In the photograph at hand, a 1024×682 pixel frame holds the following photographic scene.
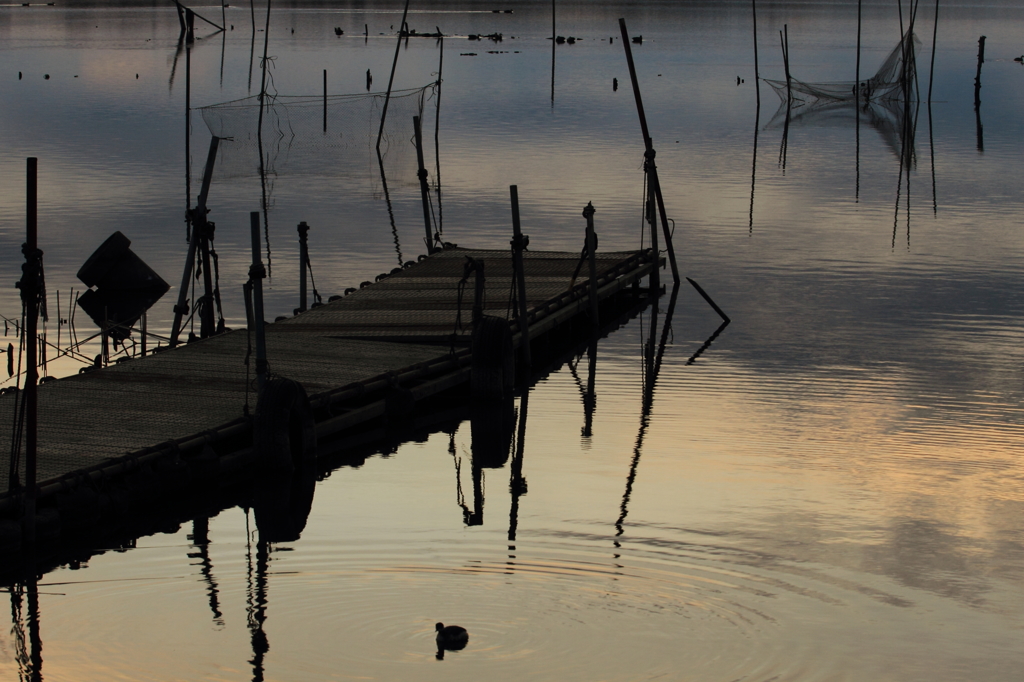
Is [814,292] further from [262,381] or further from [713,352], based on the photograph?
[262,381]

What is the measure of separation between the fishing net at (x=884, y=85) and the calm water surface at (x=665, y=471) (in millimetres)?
14033

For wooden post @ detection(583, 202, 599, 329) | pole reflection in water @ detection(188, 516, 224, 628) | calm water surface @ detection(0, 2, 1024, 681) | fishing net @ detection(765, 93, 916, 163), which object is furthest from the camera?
fishing net @ detection(765, 93, 916, 163)

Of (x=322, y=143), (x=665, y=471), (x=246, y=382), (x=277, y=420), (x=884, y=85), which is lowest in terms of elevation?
(x=665, y=471)

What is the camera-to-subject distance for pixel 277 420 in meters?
14.0

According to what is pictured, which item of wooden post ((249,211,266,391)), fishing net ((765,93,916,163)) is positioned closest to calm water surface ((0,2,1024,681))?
wooden post ((249,211,266,391))

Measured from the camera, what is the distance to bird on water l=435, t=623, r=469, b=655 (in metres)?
10.3

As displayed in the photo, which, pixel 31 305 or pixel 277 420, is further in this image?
pixel 277 420

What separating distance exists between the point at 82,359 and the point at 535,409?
5892 mm

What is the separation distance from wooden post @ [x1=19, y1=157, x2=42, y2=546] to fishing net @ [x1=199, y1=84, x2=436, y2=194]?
2488 centimetres

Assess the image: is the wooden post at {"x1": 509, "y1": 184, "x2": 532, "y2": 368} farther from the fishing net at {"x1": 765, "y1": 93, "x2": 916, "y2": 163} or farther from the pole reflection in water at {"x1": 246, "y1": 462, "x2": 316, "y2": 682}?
the fishing net at {"x1": 765, "y1": 93, "x2": 916, "y2": 163}

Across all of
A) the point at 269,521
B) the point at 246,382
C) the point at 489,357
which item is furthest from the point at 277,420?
the point at 489,357

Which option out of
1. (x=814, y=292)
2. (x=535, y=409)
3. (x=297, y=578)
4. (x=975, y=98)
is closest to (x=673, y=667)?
(x=297, y=578)

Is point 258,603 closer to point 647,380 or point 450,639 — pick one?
point 450,639

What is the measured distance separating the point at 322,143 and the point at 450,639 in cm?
3537
